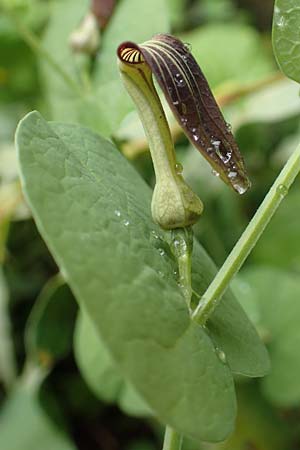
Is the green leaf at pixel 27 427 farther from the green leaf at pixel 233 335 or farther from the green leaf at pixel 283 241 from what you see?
the green leaf at pixel 233 335

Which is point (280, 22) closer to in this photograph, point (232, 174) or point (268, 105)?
point (232, 174)

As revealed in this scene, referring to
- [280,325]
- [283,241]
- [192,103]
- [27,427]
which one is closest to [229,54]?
[283,241]

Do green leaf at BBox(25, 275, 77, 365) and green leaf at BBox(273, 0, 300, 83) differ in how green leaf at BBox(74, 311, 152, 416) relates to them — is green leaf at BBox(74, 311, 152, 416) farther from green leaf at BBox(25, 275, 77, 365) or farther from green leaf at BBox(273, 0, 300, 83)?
green leaf at BBox(273, 0, 300, 83)

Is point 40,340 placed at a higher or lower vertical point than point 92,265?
lower

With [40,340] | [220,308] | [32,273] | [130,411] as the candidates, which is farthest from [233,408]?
[32,273]

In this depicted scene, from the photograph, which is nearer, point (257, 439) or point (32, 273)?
point (257, 439)

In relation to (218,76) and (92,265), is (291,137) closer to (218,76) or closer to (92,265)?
(218,76)

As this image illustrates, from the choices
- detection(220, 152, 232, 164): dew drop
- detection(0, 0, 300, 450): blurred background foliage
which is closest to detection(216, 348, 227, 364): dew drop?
detection(220, 152, 232, 164): dew drop
